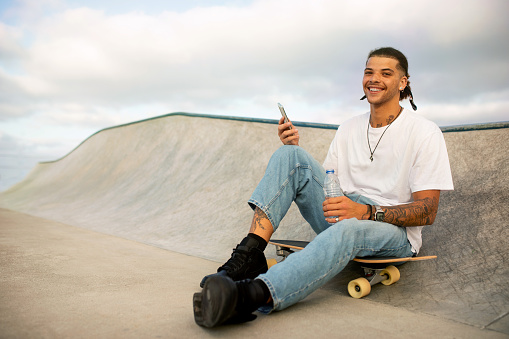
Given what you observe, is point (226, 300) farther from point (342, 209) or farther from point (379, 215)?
point (379, 215)

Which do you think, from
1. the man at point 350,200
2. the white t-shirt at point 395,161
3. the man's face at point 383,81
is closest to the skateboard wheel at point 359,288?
the man at point 350,200

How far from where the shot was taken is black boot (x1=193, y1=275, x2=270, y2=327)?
154cm

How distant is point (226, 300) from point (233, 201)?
373cm

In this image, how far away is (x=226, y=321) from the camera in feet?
5.42

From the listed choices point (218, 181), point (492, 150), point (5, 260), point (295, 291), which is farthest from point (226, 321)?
point (218, 181)

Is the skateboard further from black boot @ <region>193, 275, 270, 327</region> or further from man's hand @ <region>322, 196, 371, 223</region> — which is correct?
black boot @ <region>193, 275, 270, 327</region>

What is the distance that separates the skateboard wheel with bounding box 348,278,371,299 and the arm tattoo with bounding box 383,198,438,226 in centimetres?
44

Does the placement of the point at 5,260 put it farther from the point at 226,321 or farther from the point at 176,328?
the point at 226,321

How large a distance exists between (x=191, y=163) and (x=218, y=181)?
1572 mm

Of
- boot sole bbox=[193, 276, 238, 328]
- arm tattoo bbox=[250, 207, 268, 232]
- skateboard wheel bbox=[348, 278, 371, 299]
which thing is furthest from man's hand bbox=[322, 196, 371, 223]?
boot sole bbox=[193, 276, 238, 328]

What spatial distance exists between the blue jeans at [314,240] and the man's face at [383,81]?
66 cm

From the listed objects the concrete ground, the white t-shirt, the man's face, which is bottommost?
the concrete ground

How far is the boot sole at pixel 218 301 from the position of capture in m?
1.54

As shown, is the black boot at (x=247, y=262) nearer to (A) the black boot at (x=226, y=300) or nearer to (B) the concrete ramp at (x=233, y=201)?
(A) the black boot at (x=226, y=300)
